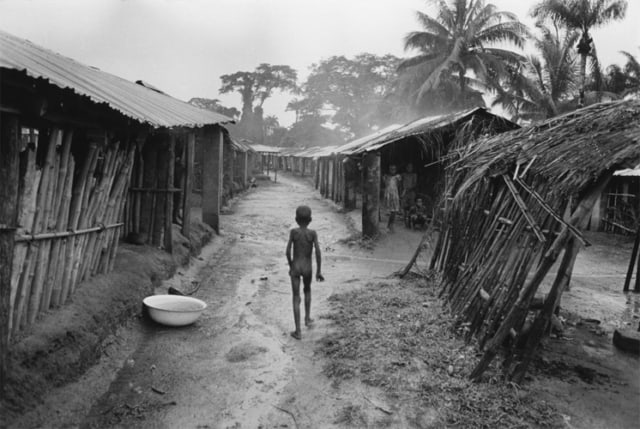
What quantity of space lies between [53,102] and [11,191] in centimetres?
97

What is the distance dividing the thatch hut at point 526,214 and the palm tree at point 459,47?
19089 mm

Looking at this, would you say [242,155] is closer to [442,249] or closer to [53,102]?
[442,249]

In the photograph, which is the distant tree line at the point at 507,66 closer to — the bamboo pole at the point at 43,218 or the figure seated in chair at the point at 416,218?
the figure seated in chair at the point at 416,218

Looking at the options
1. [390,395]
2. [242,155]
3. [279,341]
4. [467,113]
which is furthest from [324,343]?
[242,155]

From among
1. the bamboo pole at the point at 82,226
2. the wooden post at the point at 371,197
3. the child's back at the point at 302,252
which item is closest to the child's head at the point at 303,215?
the child's back at the point at 302,252

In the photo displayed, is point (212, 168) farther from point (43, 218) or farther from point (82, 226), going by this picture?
point (43, 218)

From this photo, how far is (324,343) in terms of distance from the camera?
5.25 meters

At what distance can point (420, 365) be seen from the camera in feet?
15.0

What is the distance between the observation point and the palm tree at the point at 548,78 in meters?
22.0

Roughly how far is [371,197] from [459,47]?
15.4m

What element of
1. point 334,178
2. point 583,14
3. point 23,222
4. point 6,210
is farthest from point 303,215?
point 583,14

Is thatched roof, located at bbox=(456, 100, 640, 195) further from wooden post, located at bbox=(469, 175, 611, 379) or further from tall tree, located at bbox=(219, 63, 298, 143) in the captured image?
tall tree, located at bbox=(219, 63, 298, 143)

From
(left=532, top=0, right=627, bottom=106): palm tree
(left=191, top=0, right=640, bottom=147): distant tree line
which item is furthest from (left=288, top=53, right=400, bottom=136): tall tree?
(left=532, top=0, right=627, bottom=106): palm tree

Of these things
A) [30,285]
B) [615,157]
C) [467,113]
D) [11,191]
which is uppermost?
[467,113]
